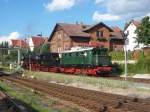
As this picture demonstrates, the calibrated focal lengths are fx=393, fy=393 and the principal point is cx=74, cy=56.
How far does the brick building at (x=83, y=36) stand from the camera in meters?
75.4

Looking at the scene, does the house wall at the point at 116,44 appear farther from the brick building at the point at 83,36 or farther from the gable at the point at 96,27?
the gable at the point at 96,27

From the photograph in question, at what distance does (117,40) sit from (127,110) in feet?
220

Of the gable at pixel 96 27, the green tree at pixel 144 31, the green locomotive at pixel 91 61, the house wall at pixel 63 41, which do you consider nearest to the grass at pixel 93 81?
the green locomotive at pixel 91 61

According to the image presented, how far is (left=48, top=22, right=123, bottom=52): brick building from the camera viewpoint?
75375 mm

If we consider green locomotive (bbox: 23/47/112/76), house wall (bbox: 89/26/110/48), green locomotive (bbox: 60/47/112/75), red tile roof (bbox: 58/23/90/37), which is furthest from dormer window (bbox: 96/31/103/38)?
green locomotive (bbox: 60/47/112/75)

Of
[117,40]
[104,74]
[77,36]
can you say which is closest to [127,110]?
[104,74]

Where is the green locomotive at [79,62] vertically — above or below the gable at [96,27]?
below

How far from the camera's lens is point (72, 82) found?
3089 centimetres

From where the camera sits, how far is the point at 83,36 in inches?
2987

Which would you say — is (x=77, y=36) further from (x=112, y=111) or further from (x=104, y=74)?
(x=112, y=111)

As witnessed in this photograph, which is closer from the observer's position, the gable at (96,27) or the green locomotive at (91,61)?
the green locomotive at (91,61)

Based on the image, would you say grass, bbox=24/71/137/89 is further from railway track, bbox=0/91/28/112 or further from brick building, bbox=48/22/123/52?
Answer: brick building, bbox=48/22/123/52

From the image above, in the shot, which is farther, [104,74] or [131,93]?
[104,74]

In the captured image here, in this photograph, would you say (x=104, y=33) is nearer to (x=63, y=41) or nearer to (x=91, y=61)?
(x=63, y=41)
